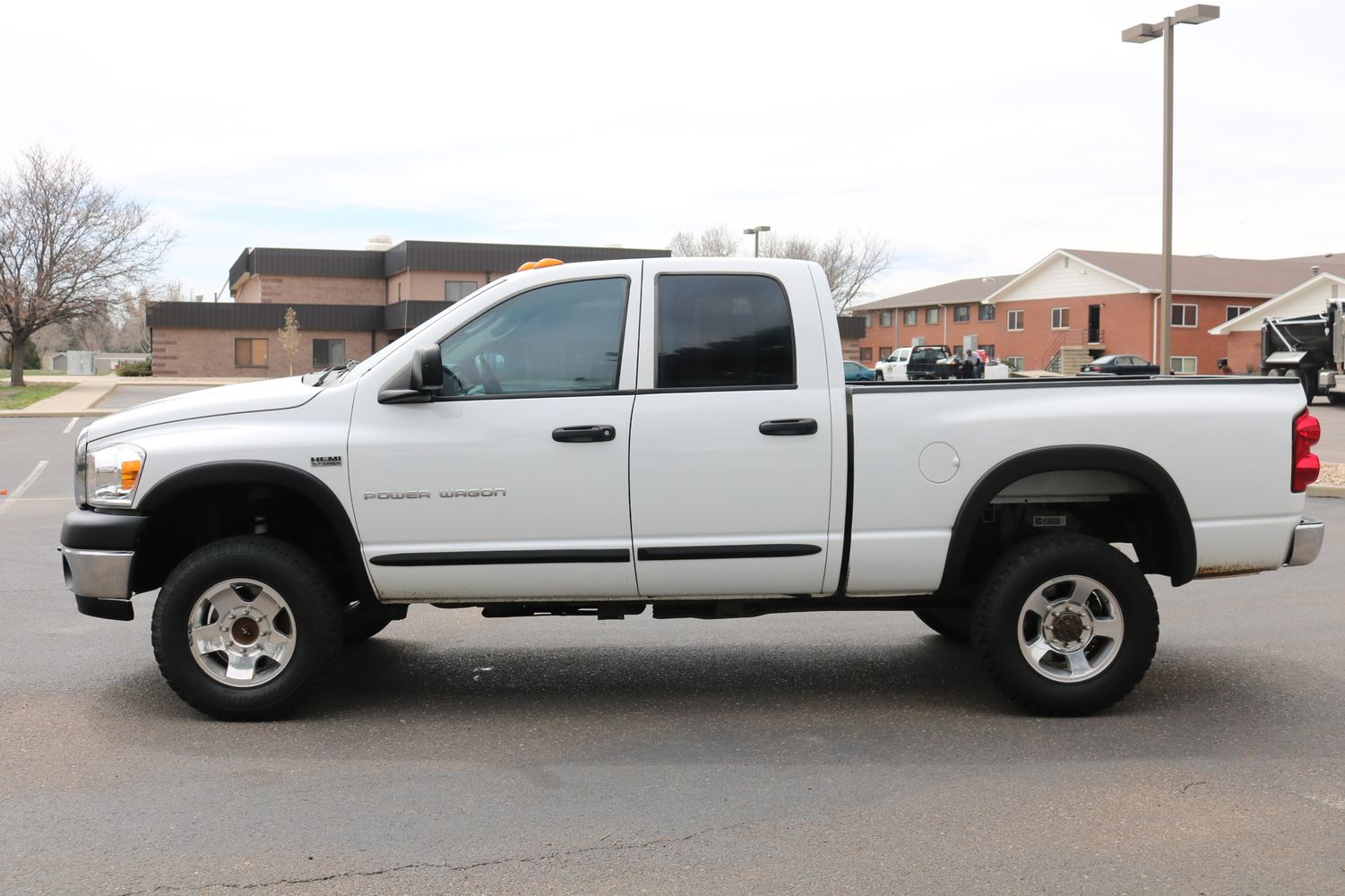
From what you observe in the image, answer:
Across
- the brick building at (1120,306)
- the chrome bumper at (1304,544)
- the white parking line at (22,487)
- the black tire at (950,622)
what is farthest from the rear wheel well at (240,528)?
the brick building at (1120,306)

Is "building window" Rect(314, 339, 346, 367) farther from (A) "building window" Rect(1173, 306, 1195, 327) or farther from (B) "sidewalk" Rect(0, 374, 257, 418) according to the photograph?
(A) "building window" Rect(1173, 306, 1195, 327)

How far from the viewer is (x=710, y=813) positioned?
442cm

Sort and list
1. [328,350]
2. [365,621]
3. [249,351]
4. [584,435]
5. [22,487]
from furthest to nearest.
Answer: [328,350]
[249,351]
[22,487]
[365,621]
[584,435]

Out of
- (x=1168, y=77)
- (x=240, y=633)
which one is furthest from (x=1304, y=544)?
(x=1168, y=77)

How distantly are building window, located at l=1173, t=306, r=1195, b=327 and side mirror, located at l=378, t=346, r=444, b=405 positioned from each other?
59.8 m

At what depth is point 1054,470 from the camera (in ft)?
18.4

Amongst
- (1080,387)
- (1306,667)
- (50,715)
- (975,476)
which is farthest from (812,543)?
(50,715)

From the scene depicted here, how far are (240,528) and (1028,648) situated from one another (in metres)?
3.71

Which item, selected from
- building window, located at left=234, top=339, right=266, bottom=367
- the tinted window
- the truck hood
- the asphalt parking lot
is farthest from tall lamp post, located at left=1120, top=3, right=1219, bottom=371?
building window, located at left=234, top=339, right=266, bottom=367

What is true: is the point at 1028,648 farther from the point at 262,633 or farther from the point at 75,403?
the point at 75,403

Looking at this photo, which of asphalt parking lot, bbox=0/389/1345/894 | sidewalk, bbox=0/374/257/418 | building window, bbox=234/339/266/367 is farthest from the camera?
building window, bbox=234/339/266/367

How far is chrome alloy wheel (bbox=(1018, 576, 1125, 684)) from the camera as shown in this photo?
221 inches

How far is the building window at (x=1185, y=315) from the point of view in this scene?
2349 inches

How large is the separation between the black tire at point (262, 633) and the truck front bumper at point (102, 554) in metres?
0.19
